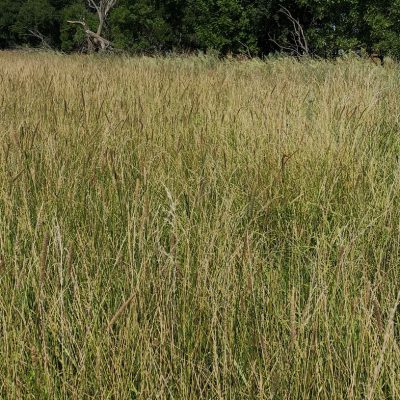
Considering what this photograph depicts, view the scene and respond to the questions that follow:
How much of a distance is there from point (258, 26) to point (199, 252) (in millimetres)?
13143

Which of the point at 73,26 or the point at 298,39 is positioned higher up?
the point at 298,39

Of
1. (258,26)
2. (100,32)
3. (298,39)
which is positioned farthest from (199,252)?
(100,32)

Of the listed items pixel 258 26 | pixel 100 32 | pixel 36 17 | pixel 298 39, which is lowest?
pixel 100 32

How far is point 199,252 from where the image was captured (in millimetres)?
1137

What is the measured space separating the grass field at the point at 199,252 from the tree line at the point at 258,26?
6203mm

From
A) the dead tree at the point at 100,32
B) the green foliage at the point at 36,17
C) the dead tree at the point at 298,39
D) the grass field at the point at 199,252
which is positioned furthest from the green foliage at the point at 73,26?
the grass field at the point at 199,252

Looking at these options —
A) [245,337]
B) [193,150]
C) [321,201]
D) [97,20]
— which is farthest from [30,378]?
[97,20]

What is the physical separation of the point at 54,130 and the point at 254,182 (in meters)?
1.37

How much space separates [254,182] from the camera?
1.83 m

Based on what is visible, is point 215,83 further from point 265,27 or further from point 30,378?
point 265,27

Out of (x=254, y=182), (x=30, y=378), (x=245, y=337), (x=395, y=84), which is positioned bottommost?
(x=30, y=378)

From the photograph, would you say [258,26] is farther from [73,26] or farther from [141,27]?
[73,26]

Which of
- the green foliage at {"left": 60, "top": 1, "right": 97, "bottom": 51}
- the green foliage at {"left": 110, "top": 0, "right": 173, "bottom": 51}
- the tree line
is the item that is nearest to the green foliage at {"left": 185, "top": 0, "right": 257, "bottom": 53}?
the tree line

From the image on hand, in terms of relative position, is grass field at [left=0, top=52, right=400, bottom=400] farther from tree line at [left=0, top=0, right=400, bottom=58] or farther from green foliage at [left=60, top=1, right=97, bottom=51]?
green foliage at [left=60, top=1, right=97, bottom=51]
